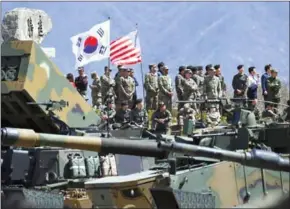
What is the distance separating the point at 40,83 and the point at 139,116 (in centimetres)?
333

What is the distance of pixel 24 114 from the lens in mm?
13578

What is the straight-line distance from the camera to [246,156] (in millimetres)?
6527

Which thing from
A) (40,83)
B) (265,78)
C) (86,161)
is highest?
(265,78)

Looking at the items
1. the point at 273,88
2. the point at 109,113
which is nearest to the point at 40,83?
the point at 109,113

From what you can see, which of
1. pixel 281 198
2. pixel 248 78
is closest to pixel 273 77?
pixel 248 78

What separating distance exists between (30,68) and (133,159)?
2284 mm

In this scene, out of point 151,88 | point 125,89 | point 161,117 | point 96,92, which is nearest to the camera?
point 161,117

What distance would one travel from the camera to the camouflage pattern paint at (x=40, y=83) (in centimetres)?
1305

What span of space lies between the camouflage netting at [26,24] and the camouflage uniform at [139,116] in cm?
545

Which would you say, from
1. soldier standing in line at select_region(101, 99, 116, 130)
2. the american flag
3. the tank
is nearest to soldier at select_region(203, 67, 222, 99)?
the american flag

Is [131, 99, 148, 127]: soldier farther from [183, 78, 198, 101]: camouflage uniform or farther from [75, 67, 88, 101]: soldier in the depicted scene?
[183, 78, 198, 101]: camouflage uniform

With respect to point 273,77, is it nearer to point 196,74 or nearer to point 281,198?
point 196,74

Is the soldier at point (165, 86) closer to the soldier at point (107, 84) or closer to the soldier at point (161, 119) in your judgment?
the soldier at point (107, 84)

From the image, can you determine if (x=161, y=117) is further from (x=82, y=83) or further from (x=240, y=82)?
(x=240, y=82)
